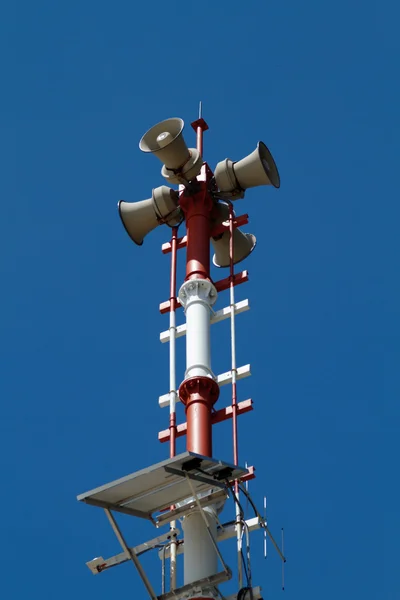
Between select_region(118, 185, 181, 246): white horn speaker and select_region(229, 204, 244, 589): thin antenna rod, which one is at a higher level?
select_region(118, 185, 181, 246): white horn speaker

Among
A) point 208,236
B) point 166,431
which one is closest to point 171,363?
point 166,431

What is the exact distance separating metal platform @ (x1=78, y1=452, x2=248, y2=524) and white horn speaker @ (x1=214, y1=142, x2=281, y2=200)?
9321 millimetres

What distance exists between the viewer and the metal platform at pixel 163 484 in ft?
81.1

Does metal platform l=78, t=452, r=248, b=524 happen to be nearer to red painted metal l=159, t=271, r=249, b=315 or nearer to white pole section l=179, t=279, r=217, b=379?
white pole section l=179, t=279, r=217, b=379

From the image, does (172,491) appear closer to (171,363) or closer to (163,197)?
A: (171,363)

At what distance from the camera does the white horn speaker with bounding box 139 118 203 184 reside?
3231 cm

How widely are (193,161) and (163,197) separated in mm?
1084

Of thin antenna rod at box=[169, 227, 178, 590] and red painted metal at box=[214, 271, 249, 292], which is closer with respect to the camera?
thin antenna rod at box=[169, 227, 178, 590]

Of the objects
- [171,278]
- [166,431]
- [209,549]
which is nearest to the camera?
[209,549]

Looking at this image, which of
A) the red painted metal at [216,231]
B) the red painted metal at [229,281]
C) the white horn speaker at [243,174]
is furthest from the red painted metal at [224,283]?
the white horn speaker at [243,174]

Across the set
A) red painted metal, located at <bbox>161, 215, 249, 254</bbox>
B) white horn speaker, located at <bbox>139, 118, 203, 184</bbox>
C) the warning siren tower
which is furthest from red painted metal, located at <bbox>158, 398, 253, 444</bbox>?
white horn speaker, located at <bbox>139, 118, 203, 184</bbox>

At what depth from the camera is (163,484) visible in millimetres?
25297

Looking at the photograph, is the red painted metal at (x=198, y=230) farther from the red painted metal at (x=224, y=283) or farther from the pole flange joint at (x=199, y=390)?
the pole flange joint at (x=199, y=390)

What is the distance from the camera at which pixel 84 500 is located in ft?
82.3
